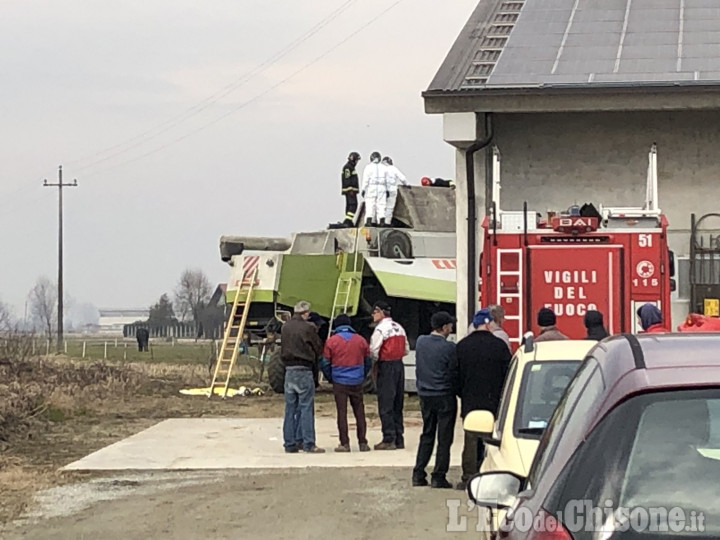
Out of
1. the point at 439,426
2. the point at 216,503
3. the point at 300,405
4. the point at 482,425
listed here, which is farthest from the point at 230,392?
the point at 482,425

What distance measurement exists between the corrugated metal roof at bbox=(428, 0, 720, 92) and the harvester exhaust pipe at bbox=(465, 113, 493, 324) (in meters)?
0.75

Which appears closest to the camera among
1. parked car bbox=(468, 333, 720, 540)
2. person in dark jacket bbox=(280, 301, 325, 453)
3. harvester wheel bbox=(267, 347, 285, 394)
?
parked car bbox=(468, 333, 720, 540)

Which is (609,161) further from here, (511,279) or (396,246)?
(396,246)

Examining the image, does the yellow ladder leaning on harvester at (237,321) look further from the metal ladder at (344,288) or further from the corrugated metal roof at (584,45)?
the corrugated metal roof at (584,45)

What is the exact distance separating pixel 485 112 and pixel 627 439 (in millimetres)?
12866

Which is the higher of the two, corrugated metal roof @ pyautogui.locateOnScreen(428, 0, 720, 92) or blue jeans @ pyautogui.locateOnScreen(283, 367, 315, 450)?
corrugated metal roof @ pyautogui.locateOnScreen(428, 0, 720, 92)

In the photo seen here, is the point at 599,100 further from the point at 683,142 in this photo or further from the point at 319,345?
the point at 319,345

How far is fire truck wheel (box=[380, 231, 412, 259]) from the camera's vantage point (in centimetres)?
2131

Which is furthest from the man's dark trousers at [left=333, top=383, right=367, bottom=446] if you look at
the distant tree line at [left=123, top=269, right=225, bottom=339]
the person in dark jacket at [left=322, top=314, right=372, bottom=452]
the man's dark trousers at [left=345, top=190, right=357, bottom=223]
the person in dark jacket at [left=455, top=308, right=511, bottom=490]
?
the distant tree line at [left=123, top=269, right=225, bottom=339]

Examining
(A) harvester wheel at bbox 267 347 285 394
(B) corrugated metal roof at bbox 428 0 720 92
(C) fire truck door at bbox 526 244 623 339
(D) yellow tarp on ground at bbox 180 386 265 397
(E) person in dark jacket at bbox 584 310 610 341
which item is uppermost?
(B) corrugated metal roof at bbox 428 0 720 92

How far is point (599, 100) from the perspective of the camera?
15.5 metres

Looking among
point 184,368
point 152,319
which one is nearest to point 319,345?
point 184,368

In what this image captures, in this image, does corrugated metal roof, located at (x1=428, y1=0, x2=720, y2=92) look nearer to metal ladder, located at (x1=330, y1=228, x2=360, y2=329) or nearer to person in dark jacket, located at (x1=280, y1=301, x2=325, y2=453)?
person in dark jacket, located at (x1=280, y1=301, x2=325, y2=453)

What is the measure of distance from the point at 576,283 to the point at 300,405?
344cm
